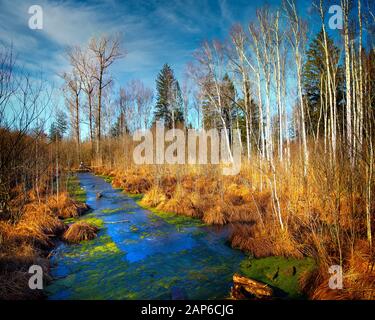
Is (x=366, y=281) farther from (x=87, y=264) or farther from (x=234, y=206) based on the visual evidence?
(x=234, y=206)

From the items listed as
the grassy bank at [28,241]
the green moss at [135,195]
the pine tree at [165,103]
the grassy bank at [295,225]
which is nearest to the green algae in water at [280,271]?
the grassy bank at [295,225]

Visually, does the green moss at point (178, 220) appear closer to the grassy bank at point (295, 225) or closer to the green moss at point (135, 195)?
the grassy bank at point (295, 225)

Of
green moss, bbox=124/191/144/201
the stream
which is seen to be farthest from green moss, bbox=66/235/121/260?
green moss, bbox=124/191/144/201

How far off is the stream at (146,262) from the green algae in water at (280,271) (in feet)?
0.94

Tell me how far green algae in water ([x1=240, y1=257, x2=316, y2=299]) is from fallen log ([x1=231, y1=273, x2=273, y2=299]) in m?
0.34

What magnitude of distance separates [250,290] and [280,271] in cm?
109

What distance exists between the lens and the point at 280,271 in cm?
431

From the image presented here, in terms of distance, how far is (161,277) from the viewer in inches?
164

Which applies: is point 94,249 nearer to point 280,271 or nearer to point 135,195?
point 280,271

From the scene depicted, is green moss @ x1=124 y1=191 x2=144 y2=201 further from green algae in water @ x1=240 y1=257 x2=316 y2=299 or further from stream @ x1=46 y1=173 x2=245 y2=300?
green algae in water @ x1=240 y1=257 x2=316 y2=299

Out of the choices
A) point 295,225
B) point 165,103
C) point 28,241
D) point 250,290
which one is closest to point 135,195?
point 28,241

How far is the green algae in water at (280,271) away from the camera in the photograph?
3.80 meters
